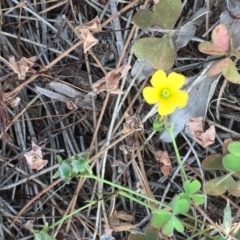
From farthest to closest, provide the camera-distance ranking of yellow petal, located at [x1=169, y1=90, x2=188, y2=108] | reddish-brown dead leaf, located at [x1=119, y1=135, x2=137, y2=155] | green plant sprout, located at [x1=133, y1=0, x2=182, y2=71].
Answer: reddish-brown dead leaf, located at [x1=119, y1=135, x2=137, y2=155], green plant sprout, located at [x1=133, y1=0, x2=182, y2=71], yellow petal, located at [x1=169, y1=90, x2=188, y2=108]

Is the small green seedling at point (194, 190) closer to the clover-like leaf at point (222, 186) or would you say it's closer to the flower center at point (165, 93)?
A: the clover-like leaf at point (222, 186)

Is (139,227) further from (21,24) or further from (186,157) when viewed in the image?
(21,24)

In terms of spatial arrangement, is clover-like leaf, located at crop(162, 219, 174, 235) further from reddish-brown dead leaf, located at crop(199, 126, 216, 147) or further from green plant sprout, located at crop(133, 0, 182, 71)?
green plant sprout, located at crop(133, 0, 182, 71)

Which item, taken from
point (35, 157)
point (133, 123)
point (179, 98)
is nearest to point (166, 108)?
point (179, 98)

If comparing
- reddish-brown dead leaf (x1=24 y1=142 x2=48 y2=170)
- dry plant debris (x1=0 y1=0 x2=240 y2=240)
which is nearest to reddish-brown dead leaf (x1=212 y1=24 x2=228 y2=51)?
dry plant debris (x1=0 y1=0 x2=240 y2=240)

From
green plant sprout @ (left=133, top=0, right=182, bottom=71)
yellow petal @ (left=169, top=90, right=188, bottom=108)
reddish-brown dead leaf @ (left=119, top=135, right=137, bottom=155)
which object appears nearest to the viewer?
yellow petal @ (left=169, top=90, right=188, bottom=108)

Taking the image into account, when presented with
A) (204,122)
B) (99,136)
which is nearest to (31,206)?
(99,136)
